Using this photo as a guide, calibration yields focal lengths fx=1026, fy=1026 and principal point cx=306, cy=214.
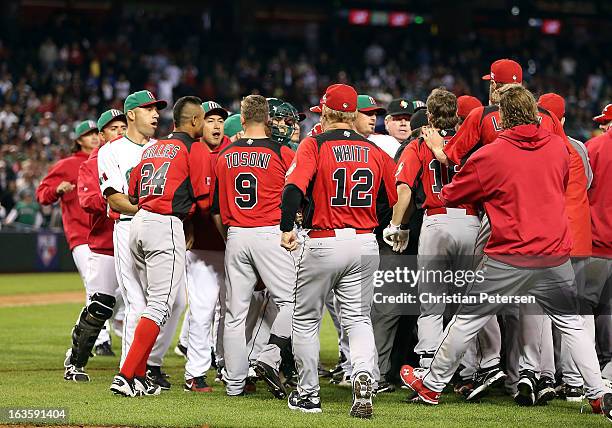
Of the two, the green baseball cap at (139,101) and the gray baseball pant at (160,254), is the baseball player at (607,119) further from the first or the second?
the green baseball cap at (139,101)

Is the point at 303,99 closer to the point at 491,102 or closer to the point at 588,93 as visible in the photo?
the point at 588,93

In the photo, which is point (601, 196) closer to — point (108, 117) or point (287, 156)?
point (287, 156)

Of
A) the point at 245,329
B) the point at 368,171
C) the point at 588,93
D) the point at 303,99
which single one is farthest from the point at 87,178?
the point at 588,93

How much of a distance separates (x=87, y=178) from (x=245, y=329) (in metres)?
1.99

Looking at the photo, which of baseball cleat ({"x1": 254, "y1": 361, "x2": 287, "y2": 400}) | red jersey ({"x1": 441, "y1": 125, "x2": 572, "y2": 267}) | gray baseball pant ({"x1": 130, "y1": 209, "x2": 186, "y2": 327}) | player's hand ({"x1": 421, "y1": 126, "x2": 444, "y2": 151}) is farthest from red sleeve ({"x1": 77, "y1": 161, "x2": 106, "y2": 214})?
red jersey ({"x1": 441, "y1": 125, "x2": 572, "y2": 267})

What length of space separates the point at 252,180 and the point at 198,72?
895 inches

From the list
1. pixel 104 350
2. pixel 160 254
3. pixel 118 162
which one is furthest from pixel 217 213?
pixel 104 350

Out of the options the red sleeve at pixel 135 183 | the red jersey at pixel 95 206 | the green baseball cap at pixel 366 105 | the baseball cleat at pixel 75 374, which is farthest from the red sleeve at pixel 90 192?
the green baseball cap at pixel 366 105

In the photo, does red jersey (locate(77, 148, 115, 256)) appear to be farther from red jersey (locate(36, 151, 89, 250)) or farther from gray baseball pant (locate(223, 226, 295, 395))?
gray baseball pant (locate(223, 226, 295, 395))

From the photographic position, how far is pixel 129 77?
2789 cm

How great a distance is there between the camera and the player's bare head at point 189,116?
820 centimetres

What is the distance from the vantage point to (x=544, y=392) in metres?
7.57

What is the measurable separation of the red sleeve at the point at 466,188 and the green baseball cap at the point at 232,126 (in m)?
2.93

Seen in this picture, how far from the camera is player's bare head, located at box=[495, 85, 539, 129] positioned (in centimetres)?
692
